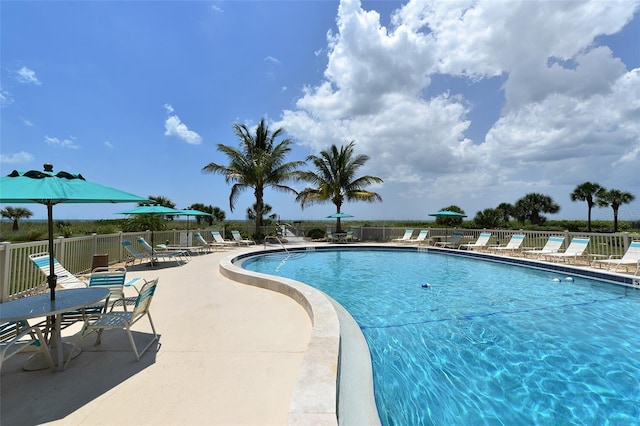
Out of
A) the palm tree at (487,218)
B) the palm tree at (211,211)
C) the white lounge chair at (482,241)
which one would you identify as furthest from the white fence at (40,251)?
the palm tree at (487,218)

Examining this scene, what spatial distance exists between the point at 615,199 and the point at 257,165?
38.7m

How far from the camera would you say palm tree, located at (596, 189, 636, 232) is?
30953 mm

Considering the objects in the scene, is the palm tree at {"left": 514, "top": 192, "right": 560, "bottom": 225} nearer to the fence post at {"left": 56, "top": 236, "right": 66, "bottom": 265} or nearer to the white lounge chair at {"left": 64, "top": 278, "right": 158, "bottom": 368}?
the white lounge chair at {"left": 64, "top": 278, "right": 158, "bottom": 368}

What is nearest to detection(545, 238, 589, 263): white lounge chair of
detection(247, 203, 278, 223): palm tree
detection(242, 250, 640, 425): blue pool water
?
detection(242, 250, 640, 425): blue pool water

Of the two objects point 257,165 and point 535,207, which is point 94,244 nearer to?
point 257,165

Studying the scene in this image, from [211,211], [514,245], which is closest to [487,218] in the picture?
[514,245]

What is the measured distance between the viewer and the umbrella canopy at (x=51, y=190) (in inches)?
110

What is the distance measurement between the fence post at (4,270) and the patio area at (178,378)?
269 cm

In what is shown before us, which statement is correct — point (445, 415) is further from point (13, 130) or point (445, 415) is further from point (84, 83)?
point (13, 130)

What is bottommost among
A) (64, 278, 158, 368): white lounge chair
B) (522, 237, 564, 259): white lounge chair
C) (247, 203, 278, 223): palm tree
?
(64, 278, 158, 368): white lounge chair

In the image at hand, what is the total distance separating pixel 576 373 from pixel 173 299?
20.9ft

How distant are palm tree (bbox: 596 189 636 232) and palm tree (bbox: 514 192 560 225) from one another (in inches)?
173

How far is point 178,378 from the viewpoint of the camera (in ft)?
8.91

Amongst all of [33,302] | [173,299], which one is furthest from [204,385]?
[173,299]
